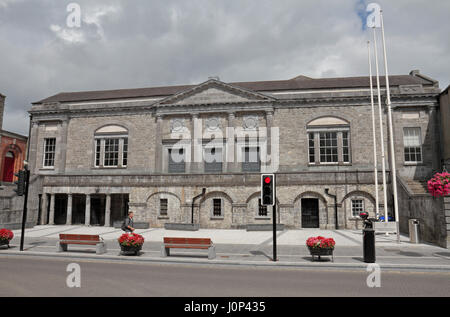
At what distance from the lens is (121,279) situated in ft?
30.0

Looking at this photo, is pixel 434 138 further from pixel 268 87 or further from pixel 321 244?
pixel 321 244

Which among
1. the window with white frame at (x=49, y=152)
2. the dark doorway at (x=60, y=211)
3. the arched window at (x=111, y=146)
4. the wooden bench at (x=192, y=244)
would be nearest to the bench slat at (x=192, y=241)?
the wooden bench at (x=192, y=244)

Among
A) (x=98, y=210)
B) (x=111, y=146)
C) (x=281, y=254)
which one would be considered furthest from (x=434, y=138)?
(x=98, y=210)

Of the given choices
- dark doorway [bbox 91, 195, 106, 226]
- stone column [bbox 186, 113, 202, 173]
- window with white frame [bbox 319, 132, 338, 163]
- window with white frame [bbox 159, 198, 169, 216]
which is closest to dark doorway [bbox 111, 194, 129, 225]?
dark doorway [bbox 91, 195, 106, 226]

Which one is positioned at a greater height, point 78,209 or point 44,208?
point 44,208

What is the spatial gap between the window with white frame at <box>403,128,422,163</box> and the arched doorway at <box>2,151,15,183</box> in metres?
43.5

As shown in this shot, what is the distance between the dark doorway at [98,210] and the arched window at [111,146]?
3.67m

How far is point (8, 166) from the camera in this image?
121 feet

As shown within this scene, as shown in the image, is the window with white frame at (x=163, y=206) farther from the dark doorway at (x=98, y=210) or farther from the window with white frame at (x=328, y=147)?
the window with white frame at (x=328, y=147)

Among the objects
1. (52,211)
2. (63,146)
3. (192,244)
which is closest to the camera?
(192,244)

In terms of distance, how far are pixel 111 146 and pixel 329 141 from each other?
72.8ft

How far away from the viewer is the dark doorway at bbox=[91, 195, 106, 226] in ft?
97.3

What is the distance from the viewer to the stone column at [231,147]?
29.1 meters
